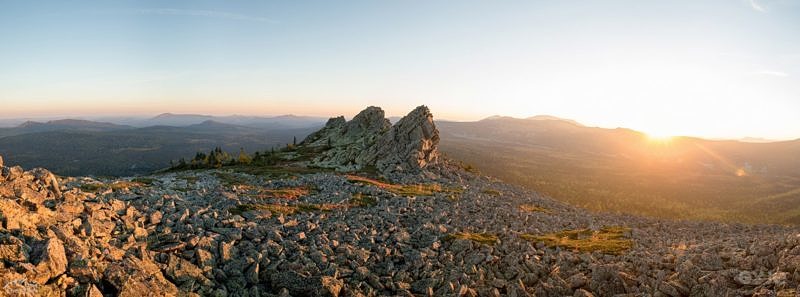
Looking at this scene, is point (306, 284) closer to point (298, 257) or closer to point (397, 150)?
point (298, 257)

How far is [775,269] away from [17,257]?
30.7 metres

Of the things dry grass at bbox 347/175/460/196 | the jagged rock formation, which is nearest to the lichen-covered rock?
the jagged rock formation

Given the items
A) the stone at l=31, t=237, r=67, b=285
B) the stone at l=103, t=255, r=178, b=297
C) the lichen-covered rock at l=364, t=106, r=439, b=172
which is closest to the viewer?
the stone at l=31, t=237, r=67, b=285

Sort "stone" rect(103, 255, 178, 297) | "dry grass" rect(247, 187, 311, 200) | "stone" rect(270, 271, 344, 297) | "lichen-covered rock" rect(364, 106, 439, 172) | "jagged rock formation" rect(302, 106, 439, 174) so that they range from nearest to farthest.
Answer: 1. "stone" rect(103, 255, 178, 297)
2. "stone" rect(270, 271, 344, 297)
3. "dry grass" rect(247, 187, 311, 200)
4. "lichen-covered rock" rect(364, 106, 439, 172)
5. "jagged rock formation" rect(302, 106, 439, 174)

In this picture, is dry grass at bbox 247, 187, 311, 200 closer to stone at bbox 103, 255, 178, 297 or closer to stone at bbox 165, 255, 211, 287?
stone at bbox 165, 255, 211, 287

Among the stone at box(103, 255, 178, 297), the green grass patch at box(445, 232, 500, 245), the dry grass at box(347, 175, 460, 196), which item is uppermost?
the stone at box(103, 255, 178, 297)

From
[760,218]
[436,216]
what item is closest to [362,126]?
[436,216]

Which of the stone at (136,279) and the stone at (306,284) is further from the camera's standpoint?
the stone at (306,284)

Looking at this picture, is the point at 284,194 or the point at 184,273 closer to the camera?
the point at 184,273

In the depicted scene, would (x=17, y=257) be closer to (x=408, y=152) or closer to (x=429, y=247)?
(x=429, y=247)

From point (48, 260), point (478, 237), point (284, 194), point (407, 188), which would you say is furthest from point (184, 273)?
point (407, 188)

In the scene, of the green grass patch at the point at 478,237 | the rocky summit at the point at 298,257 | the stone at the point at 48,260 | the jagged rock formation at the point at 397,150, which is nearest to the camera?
the stone at the point at 48,260

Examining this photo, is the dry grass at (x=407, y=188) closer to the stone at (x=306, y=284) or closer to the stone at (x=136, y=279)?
the stone at (x=306, y=284)

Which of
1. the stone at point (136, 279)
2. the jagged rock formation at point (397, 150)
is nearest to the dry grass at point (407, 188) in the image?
the jagged rock formation at point (397, 150)
